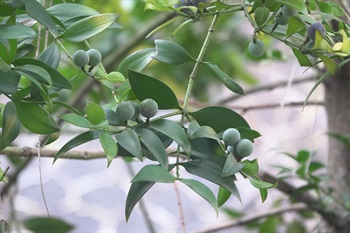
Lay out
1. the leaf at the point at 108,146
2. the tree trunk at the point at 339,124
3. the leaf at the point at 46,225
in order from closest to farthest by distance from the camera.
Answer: the leaf at the point at 108,146 → the tree trunk at the point at 339,124 → the leaf at the point at 46,225

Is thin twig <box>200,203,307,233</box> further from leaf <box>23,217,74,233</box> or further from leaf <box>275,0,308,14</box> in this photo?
leaf <box>275,0,308,14</box>

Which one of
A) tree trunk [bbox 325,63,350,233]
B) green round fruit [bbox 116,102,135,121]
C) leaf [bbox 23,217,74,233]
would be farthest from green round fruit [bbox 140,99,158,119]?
leaf [bbox 23,217,74,233]

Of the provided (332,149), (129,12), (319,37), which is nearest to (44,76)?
(319,37)

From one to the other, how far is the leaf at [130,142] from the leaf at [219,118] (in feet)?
0.22

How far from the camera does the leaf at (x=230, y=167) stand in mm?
380

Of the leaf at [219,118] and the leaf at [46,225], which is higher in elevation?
the leaf at [219,118]

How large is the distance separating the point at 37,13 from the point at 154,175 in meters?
0.12

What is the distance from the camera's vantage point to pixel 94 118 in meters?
0.38

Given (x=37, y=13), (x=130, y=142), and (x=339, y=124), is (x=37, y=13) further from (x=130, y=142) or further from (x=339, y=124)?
(x=339, y=124)

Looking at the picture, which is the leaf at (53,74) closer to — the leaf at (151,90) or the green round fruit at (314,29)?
the leaf at (151,90)

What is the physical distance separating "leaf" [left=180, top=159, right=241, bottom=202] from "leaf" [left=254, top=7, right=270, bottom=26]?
0.32 feet

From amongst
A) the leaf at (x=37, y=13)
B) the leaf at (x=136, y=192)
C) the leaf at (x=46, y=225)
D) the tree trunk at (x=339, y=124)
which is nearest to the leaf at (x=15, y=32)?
the leaf at (x=37, y=13)

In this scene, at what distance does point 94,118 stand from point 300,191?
507 mm

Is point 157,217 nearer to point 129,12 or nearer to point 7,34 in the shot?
point 129,12
